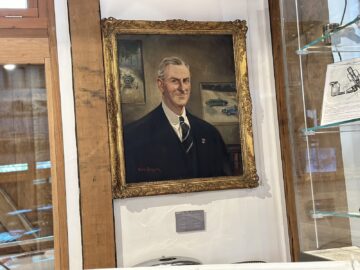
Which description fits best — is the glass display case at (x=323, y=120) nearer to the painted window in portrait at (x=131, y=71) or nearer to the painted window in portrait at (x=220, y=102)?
the painted window in portrait at (x=220, y=102)

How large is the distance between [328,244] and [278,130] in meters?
0.98

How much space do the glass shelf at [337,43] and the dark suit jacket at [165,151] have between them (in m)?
0.79

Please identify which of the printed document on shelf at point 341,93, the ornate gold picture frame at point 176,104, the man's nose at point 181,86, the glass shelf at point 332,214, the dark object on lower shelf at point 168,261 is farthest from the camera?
the man's nose at point 181,86

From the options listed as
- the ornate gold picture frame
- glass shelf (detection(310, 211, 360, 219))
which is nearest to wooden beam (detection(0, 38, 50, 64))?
the ornate gold picture frame

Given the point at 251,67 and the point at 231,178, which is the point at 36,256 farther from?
the point at 251,67

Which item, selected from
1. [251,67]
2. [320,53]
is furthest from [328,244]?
[251,67]

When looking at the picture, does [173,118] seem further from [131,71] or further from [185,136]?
[131,71]

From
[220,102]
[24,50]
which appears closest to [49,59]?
[24,50]

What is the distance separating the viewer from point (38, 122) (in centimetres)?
244

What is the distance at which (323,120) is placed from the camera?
191 centimetres

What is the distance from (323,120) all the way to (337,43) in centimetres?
35

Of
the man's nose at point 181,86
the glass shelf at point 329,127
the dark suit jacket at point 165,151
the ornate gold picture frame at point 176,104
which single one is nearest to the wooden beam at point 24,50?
the ornate gold picture frame at point 176,104

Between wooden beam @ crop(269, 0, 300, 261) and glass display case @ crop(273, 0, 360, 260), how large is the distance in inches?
19.4

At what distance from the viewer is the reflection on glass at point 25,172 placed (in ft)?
7.75
